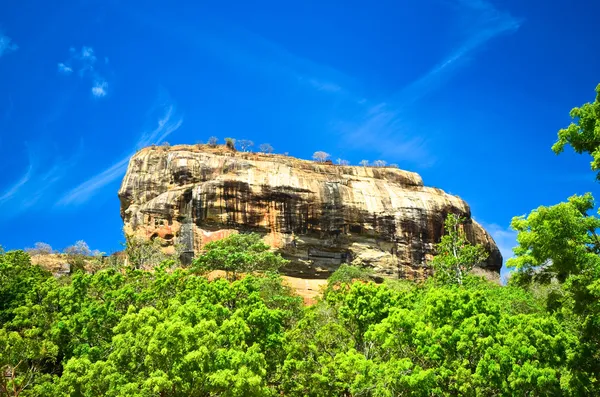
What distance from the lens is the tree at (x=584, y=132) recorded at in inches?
504

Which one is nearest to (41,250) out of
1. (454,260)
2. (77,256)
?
(77,256)

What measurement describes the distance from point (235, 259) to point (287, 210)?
15.7 m

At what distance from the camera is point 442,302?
56.7 ft

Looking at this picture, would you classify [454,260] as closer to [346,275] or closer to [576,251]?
[346,275]

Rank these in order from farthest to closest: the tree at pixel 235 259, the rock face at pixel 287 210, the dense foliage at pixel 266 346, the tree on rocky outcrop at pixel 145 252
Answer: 1. the rock face at pixel 287 210
2. the tree on rocky outcrop at pixel 145 252
3. the tree at pixel 235 259
4. the dense foliage at pixel 266 346

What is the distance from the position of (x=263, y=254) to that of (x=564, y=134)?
2721 cm

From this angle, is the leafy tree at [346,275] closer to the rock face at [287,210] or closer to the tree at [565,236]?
the rock face at [287,210]

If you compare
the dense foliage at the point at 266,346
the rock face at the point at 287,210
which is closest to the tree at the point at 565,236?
the dense foliage at the point at 266,346

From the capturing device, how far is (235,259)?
117 feet

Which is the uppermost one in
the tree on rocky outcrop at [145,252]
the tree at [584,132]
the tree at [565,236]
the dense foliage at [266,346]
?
the tree on rocky outcrop at [145,252]

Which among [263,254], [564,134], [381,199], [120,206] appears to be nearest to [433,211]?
[381,199]

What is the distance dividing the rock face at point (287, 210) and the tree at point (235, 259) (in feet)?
28.9

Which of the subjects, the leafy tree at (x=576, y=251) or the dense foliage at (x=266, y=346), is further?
the dense foliage at (x=266, y=346)

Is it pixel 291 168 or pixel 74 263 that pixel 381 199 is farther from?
pixel 74 263
